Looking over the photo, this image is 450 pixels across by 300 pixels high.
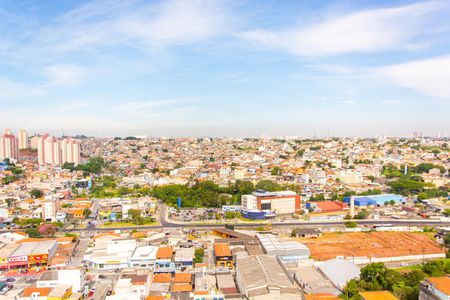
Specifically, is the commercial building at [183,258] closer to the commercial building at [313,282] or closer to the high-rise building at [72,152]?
the commercial building at [313,282]

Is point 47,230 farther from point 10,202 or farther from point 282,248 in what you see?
point 282,248

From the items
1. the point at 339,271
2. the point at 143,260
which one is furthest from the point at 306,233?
the point at 143,260

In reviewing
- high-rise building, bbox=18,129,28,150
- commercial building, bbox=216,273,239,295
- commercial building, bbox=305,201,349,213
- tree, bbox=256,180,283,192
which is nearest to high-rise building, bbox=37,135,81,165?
high-rise building, bbox=18,129,28,150

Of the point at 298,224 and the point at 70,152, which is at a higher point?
the point at 70,152

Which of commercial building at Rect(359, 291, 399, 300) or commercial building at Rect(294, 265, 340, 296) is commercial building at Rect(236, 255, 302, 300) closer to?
commercial building at Rect(294, 265, 340, 296)

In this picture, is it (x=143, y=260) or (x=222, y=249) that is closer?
(x=143, y=260)

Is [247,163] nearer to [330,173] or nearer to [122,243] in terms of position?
[330,173]
